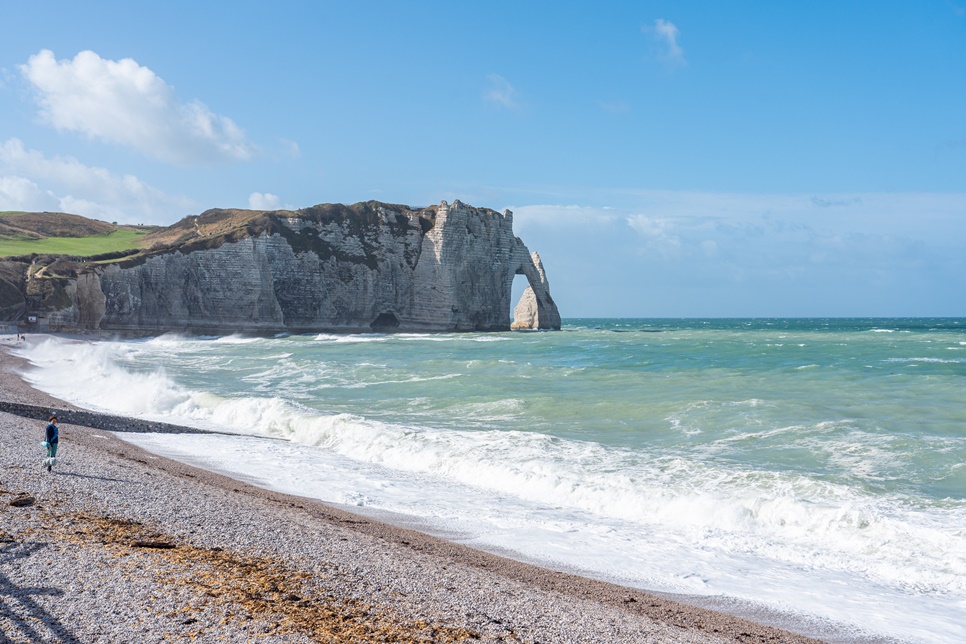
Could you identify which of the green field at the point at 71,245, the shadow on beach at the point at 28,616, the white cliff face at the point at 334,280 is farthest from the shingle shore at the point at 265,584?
the green field at the point at 71,245

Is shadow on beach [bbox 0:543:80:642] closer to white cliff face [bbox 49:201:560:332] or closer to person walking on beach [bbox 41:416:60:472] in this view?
person walking on beach [bbox 41:416:60:472]

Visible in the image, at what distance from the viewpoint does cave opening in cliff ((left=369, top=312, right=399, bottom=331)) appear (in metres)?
73.2

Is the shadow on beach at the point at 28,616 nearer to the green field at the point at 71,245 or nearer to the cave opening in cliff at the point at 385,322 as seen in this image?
the cave opening in cliff at the point at 385,322

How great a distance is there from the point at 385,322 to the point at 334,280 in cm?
721

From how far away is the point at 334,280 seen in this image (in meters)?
70.4

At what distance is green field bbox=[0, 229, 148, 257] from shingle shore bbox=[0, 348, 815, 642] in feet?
220

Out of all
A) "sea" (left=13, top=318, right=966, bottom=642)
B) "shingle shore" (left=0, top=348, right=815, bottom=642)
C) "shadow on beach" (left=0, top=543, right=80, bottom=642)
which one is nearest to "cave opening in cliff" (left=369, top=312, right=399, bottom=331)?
"sea" (left=13, top=318, right=966, bottom=642)

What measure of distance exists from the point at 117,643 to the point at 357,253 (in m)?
68.8

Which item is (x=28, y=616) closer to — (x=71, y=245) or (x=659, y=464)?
(x=659, y=464)

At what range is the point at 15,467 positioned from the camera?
1003 cm

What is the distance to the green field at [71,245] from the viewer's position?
66.8 metres

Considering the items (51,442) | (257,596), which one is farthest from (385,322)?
(257,596)

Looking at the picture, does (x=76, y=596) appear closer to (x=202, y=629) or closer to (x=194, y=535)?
(x=202, y=629)

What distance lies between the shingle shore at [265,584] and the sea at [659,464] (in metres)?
1.14
